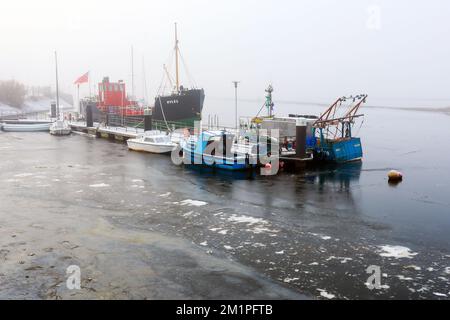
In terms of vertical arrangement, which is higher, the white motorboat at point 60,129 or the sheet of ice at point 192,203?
the white motorboat at point 60,129

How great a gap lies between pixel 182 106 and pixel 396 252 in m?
42.6

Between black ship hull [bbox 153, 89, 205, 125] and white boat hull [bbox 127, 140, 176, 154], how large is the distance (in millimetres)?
Result: 15868

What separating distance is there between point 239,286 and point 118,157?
25.3 meters

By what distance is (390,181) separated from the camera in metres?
26.3

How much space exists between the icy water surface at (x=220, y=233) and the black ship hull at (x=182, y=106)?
25221 mm

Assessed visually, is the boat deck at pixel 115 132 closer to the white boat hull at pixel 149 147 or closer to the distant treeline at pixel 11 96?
the white boat hull at pixel 149 147

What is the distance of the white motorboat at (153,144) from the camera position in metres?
35.9

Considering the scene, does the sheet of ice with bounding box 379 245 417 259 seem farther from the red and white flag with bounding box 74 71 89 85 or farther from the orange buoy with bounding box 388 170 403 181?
the red and white flag with bounding box 74 71 89 85

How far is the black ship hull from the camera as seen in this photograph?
177 ft

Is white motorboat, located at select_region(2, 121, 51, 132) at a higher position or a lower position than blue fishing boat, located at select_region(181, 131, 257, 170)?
higher

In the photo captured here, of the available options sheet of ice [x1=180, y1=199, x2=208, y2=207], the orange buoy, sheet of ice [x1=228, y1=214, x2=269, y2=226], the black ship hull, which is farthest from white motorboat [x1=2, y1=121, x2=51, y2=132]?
sheet of ice [x1=228, y1=214, x2=269, y2=226]

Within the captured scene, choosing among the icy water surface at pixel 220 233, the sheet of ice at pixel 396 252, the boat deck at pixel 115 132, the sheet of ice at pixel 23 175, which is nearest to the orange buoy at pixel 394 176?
the icy water surface at pixel 220 233

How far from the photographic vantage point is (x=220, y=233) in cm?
1564
